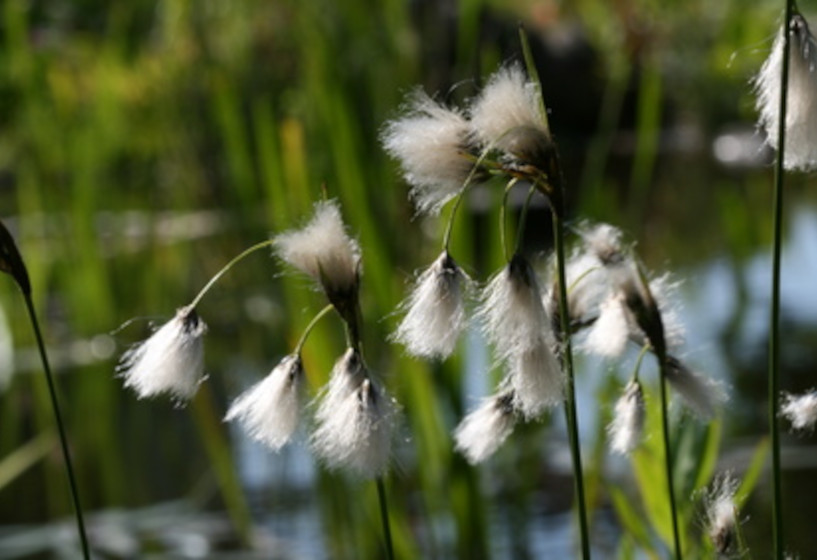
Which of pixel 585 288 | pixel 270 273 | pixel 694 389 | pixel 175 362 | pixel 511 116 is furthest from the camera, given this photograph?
pixel 270 273

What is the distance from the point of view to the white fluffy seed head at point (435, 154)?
3.83ft

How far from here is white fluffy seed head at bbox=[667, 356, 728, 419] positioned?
1389mm

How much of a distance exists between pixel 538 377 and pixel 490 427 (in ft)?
0.61

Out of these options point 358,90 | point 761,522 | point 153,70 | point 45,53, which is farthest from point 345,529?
point 153,70

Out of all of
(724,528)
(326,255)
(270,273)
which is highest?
(326,255)

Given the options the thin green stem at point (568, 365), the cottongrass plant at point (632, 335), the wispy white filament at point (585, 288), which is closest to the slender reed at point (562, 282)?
the thin green stem at point (568, 365)

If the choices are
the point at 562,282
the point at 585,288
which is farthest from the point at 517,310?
the point at 585,288

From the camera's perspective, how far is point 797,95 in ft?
3.77

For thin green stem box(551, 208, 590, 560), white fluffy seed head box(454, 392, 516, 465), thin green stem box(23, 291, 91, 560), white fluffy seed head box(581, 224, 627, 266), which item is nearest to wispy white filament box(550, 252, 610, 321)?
white fluffy seed head box(581, 224, 627, 266)

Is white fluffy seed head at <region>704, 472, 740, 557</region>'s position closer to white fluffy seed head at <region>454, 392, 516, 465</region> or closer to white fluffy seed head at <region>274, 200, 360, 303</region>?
white fluffy seed head at <region>454, 392, 516, 465</region>

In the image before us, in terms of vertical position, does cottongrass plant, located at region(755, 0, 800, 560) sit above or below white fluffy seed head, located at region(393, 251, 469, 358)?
above

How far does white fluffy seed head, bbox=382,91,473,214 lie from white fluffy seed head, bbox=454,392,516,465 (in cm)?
22

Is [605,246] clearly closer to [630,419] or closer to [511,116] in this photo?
[630,419]

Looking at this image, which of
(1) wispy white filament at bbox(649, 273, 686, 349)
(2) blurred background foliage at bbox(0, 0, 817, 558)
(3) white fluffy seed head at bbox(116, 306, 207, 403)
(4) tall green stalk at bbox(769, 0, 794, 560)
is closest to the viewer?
(4) tall green stalk at bbox(769, 0, 794, 560)
